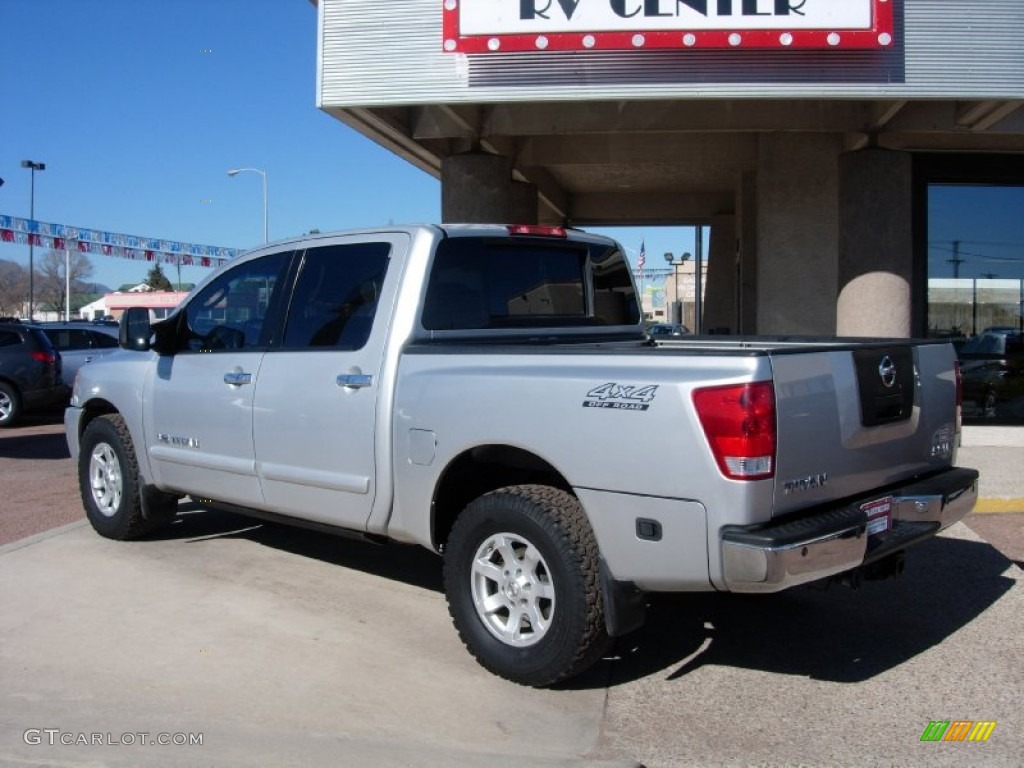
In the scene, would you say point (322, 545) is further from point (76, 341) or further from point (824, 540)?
point (76, 341)

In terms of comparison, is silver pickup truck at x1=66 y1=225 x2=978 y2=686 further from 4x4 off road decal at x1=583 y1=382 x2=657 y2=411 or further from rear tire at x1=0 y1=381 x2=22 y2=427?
rear tire at x1=0 y1=381 x2=22 y2=427

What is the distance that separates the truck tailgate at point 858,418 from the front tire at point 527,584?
0.87 metres

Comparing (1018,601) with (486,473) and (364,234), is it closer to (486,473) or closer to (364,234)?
(486,473)

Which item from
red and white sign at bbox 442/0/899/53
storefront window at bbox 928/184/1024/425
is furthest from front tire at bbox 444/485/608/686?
storefront window at bbox 928/184/1024/425

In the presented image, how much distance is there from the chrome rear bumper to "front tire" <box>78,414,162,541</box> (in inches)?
180

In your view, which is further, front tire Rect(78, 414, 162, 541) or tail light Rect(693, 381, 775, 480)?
front tire Rect(78, 414, 162, 541)

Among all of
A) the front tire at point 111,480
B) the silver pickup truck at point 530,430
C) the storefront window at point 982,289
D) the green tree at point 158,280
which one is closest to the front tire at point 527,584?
the silver pickup truck at point 530,430

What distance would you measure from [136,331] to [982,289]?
10.5 m

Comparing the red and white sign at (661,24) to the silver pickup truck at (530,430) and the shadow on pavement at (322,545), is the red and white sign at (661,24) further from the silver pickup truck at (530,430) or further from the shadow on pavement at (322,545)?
the shadow on pavement at (322,545)

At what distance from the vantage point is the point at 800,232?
12297 millimetres

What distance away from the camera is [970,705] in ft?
13.7

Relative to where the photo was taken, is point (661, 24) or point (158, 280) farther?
point (158, 280)

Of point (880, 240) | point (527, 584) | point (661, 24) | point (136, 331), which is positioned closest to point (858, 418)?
point (527, 584)

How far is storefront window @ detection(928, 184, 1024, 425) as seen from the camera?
484 inches
